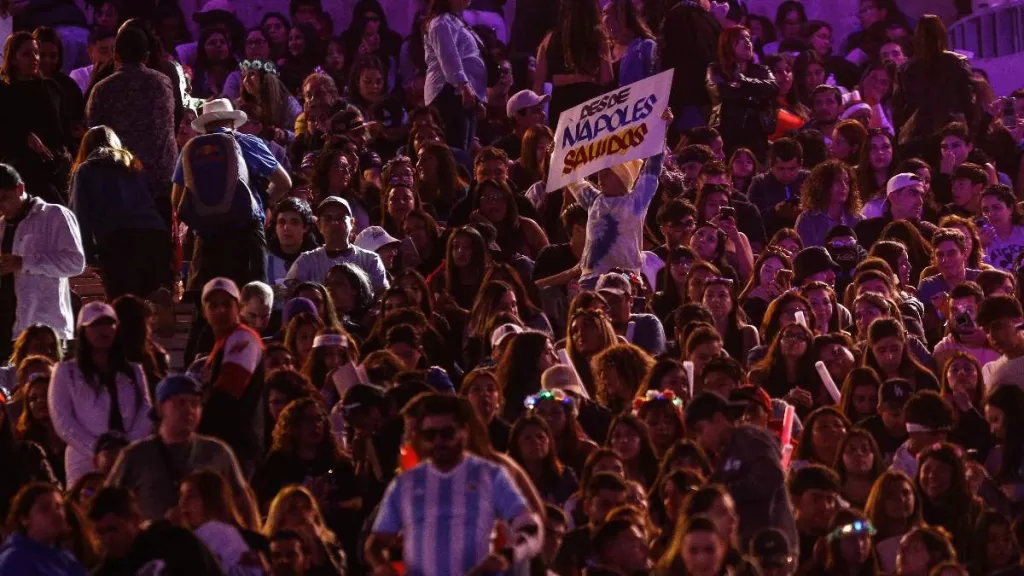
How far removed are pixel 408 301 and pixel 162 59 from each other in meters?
3.35

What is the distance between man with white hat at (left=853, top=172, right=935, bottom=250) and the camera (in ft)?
61.4

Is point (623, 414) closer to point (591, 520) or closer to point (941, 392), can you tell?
point (591, 520)

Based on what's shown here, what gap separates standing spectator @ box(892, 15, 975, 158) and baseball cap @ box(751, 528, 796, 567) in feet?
30.5

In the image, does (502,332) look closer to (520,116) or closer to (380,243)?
(380,243)

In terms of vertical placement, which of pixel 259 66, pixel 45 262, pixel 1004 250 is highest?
pixel 259 66

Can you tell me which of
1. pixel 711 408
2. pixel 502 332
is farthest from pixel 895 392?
pixel 502 332

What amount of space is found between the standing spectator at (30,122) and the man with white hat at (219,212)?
163 centimetres

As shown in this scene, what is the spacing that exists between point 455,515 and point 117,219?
4.92 metres

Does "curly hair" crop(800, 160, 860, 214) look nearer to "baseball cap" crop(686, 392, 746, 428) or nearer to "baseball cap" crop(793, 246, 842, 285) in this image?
"baseball cap" crop(793, 246, 842, 285)

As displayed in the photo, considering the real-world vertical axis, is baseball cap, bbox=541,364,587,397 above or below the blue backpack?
below

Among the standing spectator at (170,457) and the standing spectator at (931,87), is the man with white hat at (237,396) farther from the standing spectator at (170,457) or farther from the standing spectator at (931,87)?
the standing spectator at (931,87)

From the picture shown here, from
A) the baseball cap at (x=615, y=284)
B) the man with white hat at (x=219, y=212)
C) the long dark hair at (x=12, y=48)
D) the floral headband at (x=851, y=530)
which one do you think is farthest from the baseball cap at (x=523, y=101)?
the floral headband at (x=851, y=530)

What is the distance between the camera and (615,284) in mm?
15773

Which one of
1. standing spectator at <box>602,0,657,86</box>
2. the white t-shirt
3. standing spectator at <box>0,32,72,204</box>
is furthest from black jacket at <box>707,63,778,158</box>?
standing spectator at <box>0,32,72,204</box>
